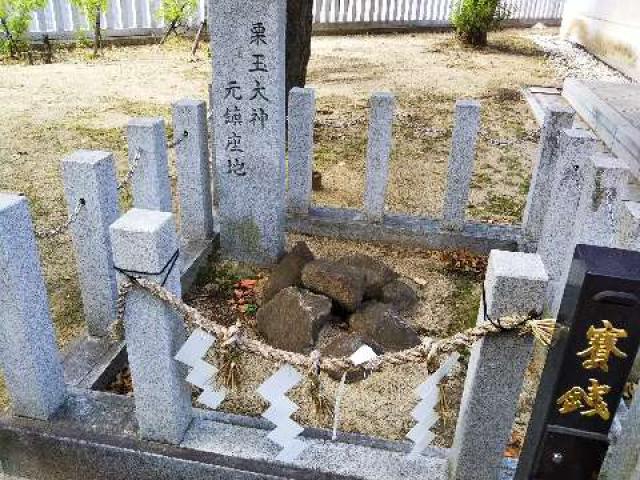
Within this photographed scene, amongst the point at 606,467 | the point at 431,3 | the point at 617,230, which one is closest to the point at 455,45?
the point at 431,3

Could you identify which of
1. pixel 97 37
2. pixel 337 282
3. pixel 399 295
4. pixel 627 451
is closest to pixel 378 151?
pixel 399 295

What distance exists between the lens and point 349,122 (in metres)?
8.02

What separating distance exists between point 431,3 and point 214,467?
16122 millimetres

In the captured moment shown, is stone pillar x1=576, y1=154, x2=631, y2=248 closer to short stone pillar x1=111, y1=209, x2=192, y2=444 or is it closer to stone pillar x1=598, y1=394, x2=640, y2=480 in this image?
stone pillar x1=598, y1=394, x2=640, y2=480

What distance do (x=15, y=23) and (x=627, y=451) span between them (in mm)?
11774

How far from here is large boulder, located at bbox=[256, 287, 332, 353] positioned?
3.46 metres

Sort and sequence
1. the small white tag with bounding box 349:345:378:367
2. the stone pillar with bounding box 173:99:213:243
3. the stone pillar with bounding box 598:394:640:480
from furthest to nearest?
the stone pillar with bounding box 173:99:213:243 < the stone pillar with bounding box 598:394:640:480 < the small white tag with bounding box 349:345:378:367

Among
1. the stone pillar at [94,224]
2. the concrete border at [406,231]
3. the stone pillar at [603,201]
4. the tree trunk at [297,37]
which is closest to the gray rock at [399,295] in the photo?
the concrete border at [406,231]

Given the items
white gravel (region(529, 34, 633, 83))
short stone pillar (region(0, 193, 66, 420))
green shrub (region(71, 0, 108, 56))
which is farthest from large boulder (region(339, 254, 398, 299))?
green shrub (region(71, 0, 108, 56))

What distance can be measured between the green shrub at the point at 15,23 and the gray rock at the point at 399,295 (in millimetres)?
9831

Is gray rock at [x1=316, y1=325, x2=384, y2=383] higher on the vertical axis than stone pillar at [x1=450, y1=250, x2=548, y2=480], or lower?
lower

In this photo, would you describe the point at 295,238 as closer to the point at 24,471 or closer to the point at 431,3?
the point at 24,471

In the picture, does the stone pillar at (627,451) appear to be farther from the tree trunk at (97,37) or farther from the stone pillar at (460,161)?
the tree trunk at (97,37)

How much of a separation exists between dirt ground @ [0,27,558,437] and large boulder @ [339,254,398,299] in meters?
0.37
